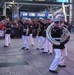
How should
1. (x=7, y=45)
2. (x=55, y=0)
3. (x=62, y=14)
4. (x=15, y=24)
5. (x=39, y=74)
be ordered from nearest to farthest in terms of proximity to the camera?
(x=39, y=74) < (x=62, y=14) < (x=7, y=45) < (x=15, y=24) < (x=55, y=0)

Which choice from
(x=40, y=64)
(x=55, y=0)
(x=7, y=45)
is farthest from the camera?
(x=55, y=0)

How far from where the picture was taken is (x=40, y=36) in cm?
1460

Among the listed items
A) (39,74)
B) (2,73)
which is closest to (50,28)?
(39,74)

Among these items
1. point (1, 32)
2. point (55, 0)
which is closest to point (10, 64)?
point (1, 32)

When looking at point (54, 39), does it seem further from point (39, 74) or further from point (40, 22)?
point (40, 22)

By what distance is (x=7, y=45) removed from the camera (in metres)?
16.9

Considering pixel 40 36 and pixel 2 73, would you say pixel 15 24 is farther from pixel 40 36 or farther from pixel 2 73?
pixel 2 73

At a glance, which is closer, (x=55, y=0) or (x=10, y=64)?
(x=10, y=64)

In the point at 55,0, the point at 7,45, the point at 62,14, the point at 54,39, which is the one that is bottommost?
the point at 7,45

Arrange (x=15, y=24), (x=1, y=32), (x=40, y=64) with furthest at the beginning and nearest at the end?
(x=15, y=24), (x=1, y=32), (x=40, y=64)

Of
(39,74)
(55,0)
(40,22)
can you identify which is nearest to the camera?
(39,74)

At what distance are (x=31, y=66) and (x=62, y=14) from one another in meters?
2.34

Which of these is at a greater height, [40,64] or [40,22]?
[40,22]

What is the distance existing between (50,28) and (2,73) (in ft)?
7.55
